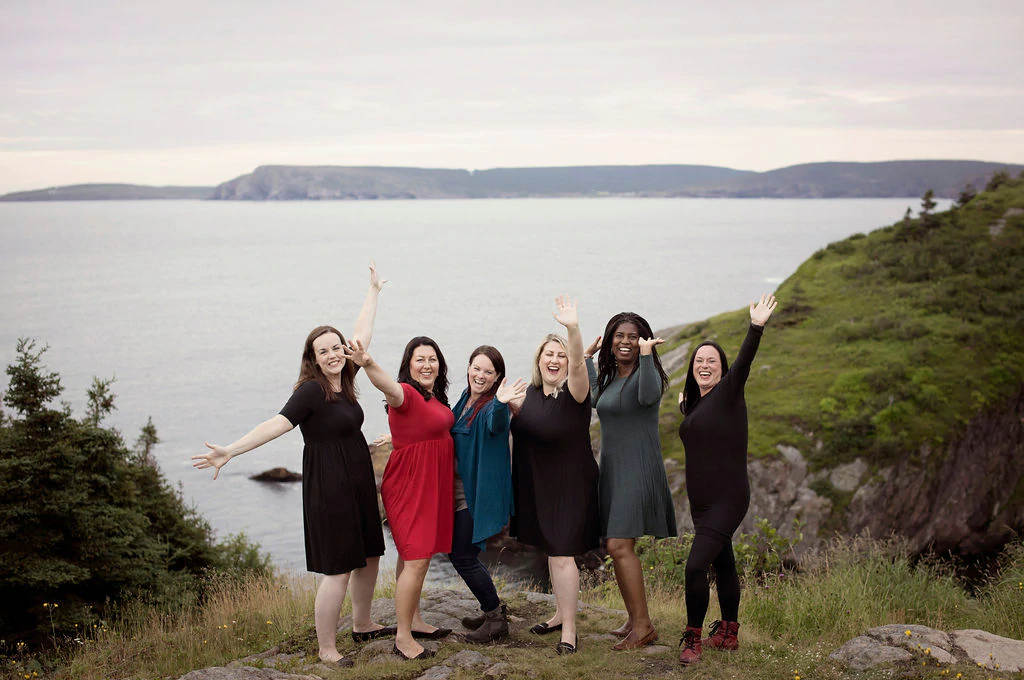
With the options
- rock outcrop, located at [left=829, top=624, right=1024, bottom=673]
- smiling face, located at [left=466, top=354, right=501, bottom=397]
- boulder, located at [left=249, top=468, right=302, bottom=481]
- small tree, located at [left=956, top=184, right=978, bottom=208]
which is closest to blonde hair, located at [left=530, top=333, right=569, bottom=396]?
smiling face, located at [left=466, top=354, right=501, bottom=397]

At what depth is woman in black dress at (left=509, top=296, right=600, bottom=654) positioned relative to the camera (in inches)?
296

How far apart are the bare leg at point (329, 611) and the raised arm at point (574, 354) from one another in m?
2.49

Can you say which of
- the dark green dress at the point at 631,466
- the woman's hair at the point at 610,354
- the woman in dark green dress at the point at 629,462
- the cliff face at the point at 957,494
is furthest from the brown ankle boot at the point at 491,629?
the cliff face at the point at 957,494

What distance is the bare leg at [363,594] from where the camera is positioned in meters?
8.02

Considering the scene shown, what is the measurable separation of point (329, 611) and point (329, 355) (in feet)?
7.04

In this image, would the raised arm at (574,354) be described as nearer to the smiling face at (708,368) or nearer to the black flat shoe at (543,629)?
the smiling face at (708,368)

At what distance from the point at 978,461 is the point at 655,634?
1975 centimetres

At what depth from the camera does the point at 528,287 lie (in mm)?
115938

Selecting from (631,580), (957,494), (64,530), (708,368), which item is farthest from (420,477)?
(957,494)

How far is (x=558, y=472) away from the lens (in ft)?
25.0

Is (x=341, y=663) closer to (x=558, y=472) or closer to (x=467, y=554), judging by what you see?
(x=467, y=554)

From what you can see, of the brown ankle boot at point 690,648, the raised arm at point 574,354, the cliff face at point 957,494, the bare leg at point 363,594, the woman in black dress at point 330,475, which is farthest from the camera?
the cliff face at point 957,494

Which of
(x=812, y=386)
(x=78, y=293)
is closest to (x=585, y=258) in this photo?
(x=78, y=293)

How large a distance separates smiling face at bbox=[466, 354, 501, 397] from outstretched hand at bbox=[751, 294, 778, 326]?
2173mm
